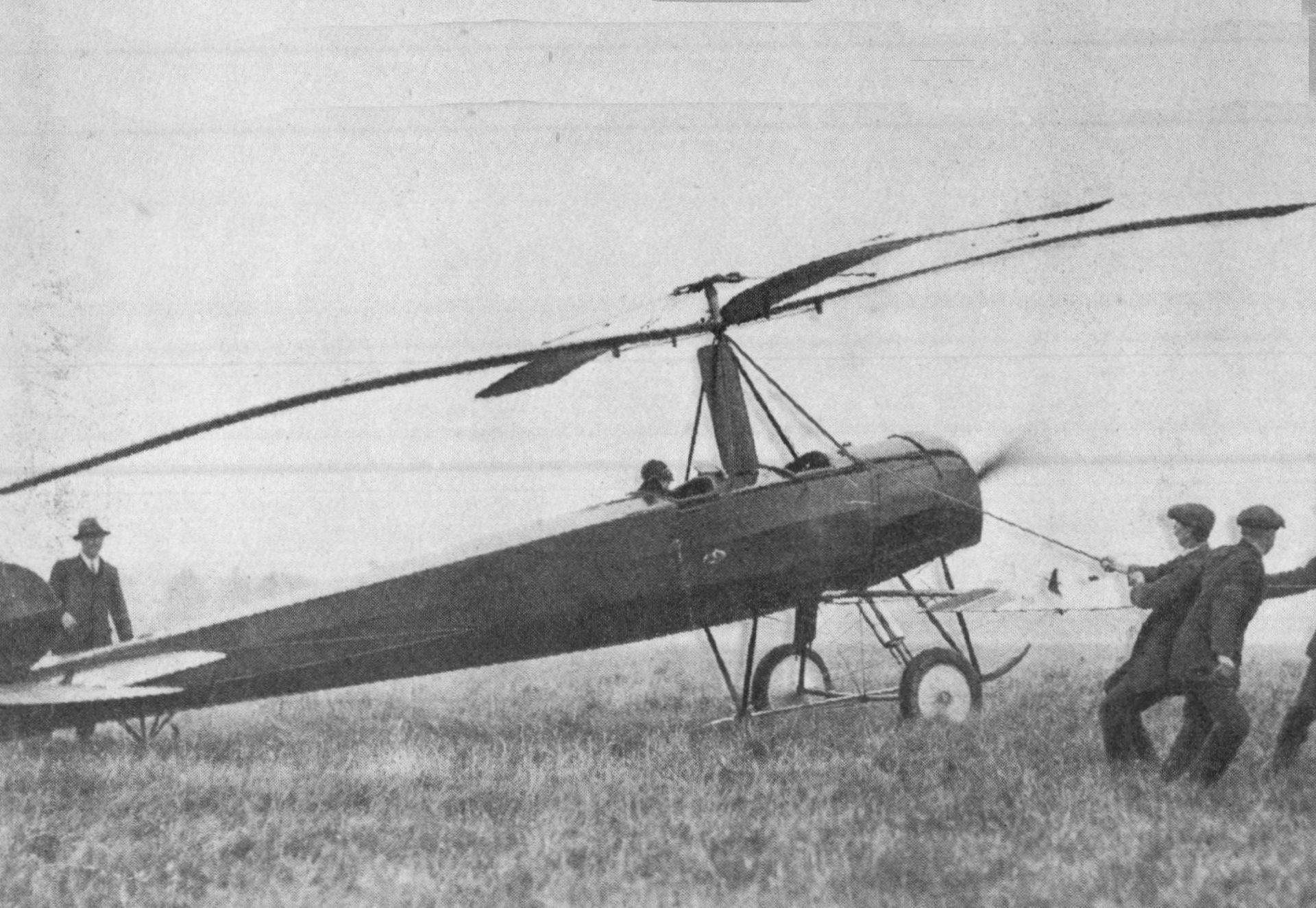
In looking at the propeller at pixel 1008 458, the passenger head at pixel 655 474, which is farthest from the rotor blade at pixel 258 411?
the propeller at pixel 1008 458

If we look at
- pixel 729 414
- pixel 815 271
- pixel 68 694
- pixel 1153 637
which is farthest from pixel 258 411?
pixel 1153 637

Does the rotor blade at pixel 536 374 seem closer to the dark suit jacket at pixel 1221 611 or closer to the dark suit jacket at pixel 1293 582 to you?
the dark suit jacket at pixel 1221 611

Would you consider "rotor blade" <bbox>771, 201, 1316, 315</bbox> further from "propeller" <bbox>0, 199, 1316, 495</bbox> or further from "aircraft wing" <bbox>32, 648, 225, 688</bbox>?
"aircraft wing" <bbox>32, 648, 225, 688</bbox>

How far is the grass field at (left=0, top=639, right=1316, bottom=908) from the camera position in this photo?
13.9ft

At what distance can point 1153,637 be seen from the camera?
19.0ft

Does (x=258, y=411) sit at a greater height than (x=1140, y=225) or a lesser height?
lesser

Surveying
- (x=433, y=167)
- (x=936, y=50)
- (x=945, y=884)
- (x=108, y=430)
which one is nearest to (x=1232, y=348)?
(x=936, y=50)

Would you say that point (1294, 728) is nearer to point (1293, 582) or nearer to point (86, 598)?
point (1293, 582)

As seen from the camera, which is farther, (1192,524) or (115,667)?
(115,667)

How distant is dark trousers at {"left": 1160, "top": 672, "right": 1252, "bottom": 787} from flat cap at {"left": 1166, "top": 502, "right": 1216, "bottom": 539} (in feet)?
2.81

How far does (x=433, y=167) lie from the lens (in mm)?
10102

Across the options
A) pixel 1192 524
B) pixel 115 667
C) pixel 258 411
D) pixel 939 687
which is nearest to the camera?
pixel 258 411

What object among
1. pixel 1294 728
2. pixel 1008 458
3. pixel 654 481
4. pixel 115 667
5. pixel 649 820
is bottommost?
pixel 1294 728

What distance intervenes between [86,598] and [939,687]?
679 centimetres
